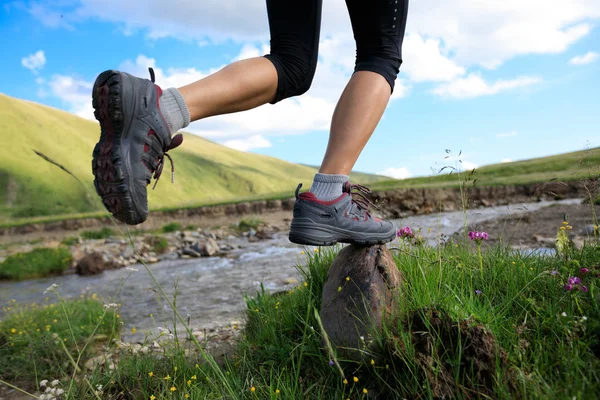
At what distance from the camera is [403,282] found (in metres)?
2.92

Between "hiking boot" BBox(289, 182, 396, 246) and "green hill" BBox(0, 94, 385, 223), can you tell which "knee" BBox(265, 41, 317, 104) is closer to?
"hiking boot" BBox(289, 182, 396, 246)

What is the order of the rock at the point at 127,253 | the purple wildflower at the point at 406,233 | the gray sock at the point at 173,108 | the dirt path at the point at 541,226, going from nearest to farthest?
1. the gray sock at the point at 173,108
2. the purple wildflower at the point at 406,233
3. the dirt path at the point at 541,226
4. the rock at the point at 127,253

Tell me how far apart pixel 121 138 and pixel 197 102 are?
18.0 inches

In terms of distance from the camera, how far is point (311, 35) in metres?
2.79

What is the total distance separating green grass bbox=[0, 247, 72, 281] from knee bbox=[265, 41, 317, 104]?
13.3 metres

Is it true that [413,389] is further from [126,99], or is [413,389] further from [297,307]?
[126,99]

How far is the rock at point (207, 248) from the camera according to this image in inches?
555

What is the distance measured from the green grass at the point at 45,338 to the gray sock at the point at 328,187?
2778mm

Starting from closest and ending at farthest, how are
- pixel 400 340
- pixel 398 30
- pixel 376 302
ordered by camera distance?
pixel 400 340 < pixel 376 302 < pixel 398 30

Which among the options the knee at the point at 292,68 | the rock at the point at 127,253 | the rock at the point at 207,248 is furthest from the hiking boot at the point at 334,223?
the rock at the point at 127,253

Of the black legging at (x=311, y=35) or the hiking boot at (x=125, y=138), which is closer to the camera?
the hiking boot at (x=125, y=138)

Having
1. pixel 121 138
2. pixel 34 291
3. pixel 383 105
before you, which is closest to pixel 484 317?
pixel 383 105

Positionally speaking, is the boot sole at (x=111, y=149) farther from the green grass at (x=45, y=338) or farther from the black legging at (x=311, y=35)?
the green grass at (x=45, y=338)

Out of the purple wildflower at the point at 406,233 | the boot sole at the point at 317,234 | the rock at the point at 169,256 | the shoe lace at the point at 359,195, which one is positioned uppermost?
the shoe lace at the point at 359,195
